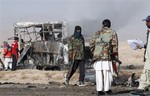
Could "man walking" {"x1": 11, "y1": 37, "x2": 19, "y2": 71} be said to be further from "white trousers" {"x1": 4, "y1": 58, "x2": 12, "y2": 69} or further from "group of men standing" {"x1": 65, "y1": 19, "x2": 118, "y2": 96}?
"group of men standing" {"x1": 65, "y1": 19, "x2": 118, "y2": 96}

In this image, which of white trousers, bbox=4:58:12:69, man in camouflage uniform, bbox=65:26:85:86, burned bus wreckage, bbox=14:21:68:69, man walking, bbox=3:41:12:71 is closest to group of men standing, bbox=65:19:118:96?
man in camouflage uniform, bbox=65:26:85:86

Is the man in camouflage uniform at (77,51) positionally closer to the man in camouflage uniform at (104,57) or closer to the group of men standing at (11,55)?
the man in camouflage uniform at (104,57)

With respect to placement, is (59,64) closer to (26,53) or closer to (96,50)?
(26,53)

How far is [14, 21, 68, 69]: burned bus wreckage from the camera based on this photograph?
89.6ft

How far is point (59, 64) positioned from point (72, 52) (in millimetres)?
11472

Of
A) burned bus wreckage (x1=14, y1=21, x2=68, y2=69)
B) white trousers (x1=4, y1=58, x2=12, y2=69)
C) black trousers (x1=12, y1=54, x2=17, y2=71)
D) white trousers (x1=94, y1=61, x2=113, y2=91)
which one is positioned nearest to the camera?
white trousers (x1=94, y1=61, x2=113, y2=91)

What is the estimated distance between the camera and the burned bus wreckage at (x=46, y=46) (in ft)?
89.6

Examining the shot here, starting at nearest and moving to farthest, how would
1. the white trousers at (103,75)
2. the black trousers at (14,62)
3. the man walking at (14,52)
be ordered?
1. the white trousers at (103,75)
2. the man walking at (14,52)
3. the black trousers at (14,62)

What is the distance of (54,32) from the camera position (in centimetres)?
2822

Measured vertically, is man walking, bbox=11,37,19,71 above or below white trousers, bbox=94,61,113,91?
above

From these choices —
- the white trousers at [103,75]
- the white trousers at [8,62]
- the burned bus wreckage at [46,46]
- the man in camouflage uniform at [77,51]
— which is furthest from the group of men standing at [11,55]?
the white trousers at [103,75]

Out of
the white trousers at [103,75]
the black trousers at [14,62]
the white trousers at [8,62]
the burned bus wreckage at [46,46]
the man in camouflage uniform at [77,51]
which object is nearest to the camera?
the white trousers at [103,75]

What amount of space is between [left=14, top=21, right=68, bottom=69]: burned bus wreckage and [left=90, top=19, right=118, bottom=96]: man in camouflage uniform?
1527 centimetres

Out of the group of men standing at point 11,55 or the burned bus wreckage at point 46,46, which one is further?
the burned bus wreckage at point 46,46
